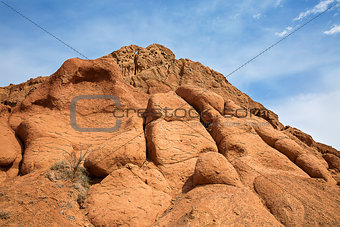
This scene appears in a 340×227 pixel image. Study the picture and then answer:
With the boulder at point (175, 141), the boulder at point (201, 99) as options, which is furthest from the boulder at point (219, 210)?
the boulder at point (201, 99)

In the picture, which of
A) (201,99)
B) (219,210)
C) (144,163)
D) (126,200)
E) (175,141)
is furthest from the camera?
(201,99)

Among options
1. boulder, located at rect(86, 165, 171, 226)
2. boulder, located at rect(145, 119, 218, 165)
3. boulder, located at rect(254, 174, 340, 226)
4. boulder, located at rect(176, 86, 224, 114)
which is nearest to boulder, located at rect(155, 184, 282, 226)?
boulder, located at rect(86, 165, 171, 226)

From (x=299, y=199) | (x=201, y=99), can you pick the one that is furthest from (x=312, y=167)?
(x=201, y=99)

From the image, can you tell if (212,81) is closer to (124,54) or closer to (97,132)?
(124,54)

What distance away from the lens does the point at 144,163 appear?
20.8 ft

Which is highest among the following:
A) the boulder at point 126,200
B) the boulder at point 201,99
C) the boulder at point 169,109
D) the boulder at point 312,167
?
→ the boulder at point 201,99

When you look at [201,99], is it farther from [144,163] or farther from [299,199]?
[299,199]

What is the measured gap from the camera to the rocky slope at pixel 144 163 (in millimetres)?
4324

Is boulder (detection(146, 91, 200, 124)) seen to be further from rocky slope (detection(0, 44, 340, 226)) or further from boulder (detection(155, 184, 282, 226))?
boulder (detection(155, 184, 282, 226))

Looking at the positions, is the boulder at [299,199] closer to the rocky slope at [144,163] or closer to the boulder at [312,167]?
the rocky slope at [144,163]

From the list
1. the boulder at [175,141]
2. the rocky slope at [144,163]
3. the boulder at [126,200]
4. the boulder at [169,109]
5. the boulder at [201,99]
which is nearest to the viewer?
the rocky slope at [144,163]

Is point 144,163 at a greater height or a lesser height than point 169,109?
lesser

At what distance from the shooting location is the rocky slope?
14.2ft

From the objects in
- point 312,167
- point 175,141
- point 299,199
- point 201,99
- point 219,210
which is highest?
point 201,99
